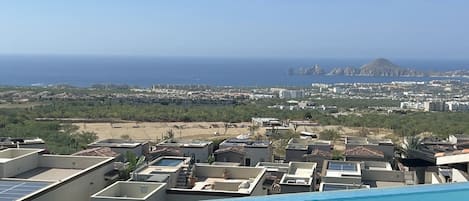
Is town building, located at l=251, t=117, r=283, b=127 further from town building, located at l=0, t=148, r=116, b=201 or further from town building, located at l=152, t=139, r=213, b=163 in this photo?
town building, located at l=0, t=148, r=116, b=201

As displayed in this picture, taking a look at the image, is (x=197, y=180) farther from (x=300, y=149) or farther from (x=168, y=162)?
(x=300, y=149)

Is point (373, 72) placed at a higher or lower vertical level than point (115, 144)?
higher

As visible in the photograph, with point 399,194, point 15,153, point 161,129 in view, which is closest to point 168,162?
point 15,153

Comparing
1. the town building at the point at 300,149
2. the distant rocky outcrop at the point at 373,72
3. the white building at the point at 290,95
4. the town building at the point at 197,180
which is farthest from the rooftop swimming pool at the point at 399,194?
the distant rocky outcrop at the point at 373,72

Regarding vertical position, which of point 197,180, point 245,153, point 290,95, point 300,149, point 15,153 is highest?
point 15,153

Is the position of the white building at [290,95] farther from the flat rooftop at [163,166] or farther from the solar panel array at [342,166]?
the flat rooftop at [163,166]

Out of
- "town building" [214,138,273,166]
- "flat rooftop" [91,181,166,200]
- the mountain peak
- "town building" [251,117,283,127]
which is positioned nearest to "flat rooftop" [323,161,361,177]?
"flat rooftop" [91,181,166,200]

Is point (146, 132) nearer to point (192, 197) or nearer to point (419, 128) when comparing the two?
point (419, 128)
